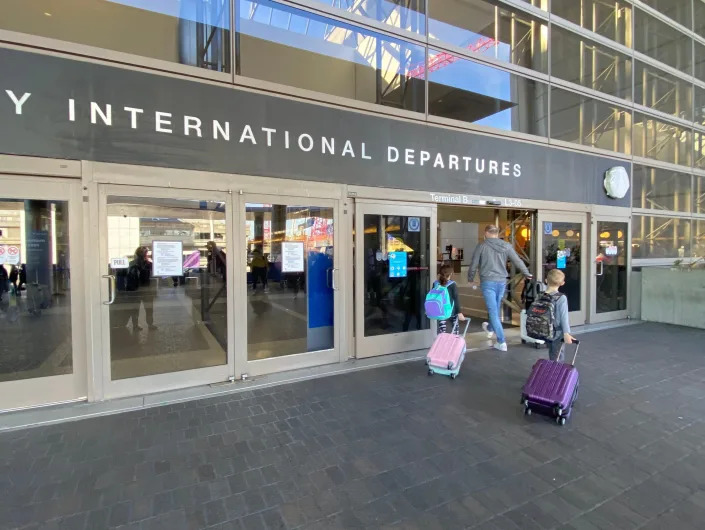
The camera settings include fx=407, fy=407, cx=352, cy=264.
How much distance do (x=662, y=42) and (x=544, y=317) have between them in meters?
8.97

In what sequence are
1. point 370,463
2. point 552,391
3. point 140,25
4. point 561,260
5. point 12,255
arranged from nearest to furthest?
point 370,463
point 552,391
point 12,255
point 140,25
point 561,260

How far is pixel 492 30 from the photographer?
6.72 m

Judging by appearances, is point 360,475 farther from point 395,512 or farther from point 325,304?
point 325,304

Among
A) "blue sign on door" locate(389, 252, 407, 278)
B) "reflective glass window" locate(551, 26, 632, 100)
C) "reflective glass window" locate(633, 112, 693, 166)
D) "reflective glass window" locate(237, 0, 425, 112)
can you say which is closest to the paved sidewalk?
"blue sign on door" locate(389, 252, 407, 278)

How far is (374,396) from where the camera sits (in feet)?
13.6

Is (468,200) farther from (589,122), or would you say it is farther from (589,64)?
(589,64)

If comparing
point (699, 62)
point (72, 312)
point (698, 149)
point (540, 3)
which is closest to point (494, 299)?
point (72, 312)

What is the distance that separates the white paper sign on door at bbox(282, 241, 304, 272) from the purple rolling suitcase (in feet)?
9.36

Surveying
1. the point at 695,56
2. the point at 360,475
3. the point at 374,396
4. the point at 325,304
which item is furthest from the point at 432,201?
the point at 695,56

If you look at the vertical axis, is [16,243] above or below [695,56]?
below

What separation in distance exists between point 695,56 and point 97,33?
1237 cm

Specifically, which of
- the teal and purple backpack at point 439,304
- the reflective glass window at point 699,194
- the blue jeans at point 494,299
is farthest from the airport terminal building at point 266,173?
the reflective glass window at point 699,194

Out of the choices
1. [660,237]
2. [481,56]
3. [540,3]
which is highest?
[540,3]

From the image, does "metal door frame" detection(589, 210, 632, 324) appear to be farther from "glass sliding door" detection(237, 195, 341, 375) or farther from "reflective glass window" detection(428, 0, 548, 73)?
"glass sliding door" detection(237, 195, 341, 375)
